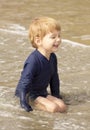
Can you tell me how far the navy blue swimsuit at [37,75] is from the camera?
461 cm

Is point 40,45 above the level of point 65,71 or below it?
above

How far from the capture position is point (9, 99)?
4.97 metres

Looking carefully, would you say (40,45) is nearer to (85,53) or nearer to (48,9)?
(85,53)

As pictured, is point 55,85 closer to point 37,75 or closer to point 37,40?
point 37,75

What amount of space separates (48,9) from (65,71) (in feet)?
14.5

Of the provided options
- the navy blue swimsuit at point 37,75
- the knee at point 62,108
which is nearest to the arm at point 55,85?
the navy blue swimsuit at point 37,75

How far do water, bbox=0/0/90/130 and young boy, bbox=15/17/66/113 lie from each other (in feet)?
0.39

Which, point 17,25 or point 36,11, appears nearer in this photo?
point 17,25

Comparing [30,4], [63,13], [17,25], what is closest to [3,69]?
[17,25]

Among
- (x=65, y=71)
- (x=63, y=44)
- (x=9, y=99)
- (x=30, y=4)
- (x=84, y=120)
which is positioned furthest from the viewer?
(x=30, y=4)

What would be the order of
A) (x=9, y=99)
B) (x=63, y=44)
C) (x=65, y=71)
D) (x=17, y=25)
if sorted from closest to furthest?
1. (x=9, y=99)
2. (x=65, y=71)
3. (x=63, y=44)
4. (x=17, y=25)

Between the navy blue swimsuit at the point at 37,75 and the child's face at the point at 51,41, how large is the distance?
4.5 inches

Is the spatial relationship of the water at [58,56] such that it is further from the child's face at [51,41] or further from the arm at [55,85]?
the child's face at [51,41]

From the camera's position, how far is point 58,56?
6816mm
